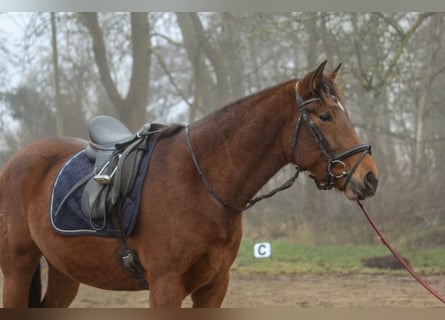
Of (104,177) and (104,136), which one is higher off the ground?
(104,136)

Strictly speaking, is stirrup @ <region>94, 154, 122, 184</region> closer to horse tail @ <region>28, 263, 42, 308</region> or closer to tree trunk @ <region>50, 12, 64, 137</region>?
horse tail @ <region>28, 263, 42, 308</region>

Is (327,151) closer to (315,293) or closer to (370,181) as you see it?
(370,181)

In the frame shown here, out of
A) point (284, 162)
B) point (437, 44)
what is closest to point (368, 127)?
point (437, 44)

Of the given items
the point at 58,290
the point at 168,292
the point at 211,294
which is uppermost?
the point at 168,292

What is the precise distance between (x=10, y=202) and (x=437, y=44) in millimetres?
Result: 4609

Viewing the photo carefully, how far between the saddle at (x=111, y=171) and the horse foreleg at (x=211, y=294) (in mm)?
553

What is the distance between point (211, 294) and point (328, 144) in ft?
2.84

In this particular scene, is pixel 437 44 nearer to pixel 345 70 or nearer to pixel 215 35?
pixel 345 70

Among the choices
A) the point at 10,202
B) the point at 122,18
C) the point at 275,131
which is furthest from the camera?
the point at 122,18

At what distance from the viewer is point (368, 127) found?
622cm

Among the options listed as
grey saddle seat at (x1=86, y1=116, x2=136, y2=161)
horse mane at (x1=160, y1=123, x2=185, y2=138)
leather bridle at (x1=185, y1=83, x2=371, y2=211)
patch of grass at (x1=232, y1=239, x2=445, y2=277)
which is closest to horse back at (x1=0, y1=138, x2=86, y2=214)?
grey saddle seat at (x1=86, y1=116, x2=136, y2=161)

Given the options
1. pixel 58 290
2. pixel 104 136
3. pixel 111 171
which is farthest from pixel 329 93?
pixel 58 290

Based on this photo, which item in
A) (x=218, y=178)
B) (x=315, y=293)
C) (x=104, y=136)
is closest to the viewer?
(x=218, y=178)

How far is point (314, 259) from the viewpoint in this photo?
6008 mm
